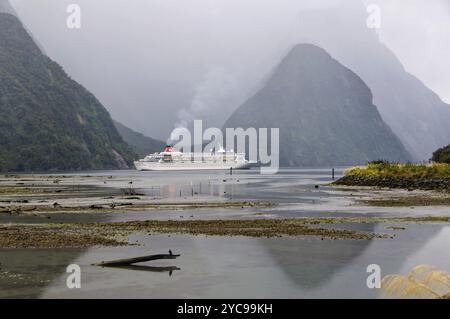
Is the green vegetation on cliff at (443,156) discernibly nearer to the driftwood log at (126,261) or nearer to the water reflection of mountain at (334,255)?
the water reflection of mountain at (334,255)

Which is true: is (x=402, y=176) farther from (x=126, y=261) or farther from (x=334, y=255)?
(x=126, y=261)

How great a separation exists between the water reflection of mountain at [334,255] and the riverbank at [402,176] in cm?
4979

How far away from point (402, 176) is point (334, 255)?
6760cm

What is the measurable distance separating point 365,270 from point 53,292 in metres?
11.2

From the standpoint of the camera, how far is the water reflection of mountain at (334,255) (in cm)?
2044

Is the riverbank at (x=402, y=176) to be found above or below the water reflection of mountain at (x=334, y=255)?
above

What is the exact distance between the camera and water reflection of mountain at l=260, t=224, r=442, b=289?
67.1 feet

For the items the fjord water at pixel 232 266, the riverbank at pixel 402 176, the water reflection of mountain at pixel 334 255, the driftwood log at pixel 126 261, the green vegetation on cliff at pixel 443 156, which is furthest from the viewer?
the green vegetation on cliff at pixel 443 156

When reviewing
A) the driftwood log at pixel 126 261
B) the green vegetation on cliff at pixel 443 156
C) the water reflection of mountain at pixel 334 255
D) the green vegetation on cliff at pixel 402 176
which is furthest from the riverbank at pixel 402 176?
the driftwood log at pixel 126 261

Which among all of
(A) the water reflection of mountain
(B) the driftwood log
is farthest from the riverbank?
(B) the driftwood log

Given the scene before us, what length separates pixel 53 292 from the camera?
1780cm
